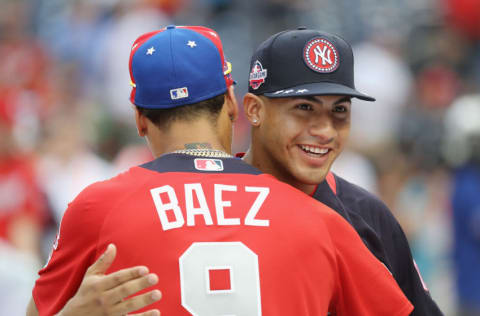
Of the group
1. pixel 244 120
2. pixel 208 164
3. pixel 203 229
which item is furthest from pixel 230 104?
pixel 244 120

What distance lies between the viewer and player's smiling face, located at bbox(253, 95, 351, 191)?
11.5 ft

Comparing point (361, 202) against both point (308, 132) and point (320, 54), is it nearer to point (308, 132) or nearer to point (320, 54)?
point (308, 132)

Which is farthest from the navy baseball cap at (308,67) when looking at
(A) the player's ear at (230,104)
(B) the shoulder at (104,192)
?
(B) the shoulder at (104,192)

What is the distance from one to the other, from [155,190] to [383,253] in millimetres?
1111

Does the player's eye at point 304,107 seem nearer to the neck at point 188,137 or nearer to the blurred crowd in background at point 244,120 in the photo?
the neck at point 188,137

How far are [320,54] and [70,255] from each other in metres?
1.23

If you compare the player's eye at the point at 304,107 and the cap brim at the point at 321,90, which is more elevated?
the cap brim at the point at 321,90

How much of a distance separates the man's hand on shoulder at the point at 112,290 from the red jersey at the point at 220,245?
0.32 feet

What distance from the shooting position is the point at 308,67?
348 cm

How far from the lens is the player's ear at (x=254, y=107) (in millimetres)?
3691

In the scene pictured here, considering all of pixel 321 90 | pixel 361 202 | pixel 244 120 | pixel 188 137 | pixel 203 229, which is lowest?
pixel 244 120

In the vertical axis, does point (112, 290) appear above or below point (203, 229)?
below

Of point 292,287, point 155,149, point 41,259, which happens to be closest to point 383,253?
point 292,287

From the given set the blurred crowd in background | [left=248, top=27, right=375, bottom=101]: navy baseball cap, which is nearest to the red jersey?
[left=248, top=27, right=375, bottom=101]: navy baseball cap
